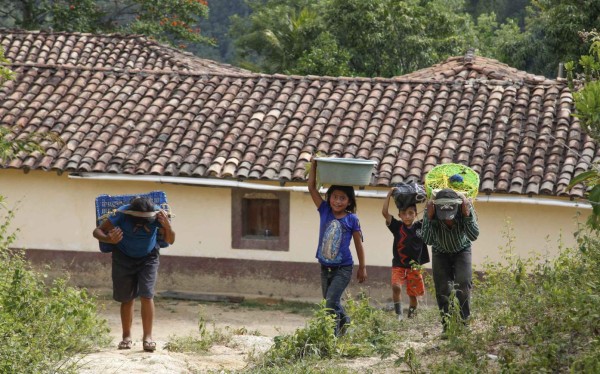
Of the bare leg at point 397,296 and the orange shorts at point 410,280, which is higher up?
the orange shorts at point 410,280

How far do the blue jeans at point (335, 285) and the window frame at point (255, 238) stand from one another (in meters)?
5.83

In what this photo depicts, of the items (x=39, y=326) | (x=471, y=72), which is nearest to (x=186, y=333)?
(x=39, y=326)

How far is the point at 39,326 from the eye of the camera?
776 centimetres

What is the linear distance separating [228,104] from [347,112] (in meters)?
1.84

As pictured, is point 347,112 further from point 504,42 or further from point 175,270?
point 504,42

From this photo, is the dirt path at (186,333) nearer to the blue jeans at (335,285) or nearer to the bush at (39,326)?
the bush at (39,326)

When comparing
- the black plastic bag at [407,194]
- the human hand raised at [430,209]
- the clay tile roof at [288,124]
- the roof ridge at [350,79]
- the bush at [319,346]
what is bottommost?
the bush at [319,346]

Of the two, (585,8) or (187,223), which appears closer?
(187,223)

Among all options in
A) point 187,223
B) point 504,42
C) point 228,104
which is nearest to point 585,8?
point 504,42

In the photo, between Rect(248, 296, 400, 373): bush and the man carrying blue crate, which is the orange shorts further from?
the man carrying blue crate

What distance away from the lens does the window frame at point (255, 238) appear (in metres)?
14.2

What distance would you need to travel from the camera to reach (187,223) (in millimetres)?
14406

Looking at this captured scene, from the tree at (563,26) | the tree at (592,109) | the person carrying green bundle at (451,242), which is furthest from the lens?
the tree at (563,26)

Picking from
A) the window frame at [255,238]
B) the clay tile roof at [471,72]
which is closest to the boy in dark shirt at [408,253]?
the window frame at [255,238]
